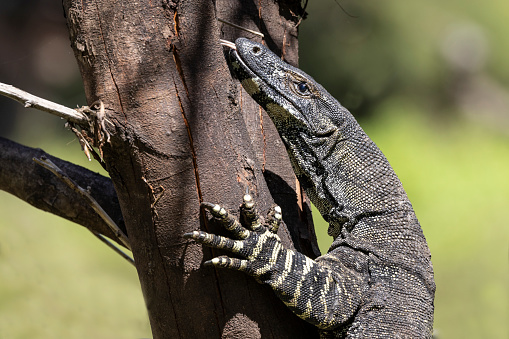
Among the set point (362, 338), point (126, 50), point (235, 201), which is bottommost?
point (362, 338)

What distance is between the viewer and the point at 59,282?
7070 millimetres

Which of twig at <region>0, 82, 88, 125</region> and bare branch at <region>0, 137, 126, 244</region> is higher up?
bare branch at <region>0, 137, 126, 244</region>

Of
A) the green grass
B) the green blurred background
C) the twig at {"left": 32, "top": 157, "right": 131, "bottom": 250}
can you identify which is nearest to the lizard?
the twig at {"left": 32, "top": 157, "right": 131, "bottom": 250}

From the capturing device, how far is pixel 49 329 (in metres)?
6.26

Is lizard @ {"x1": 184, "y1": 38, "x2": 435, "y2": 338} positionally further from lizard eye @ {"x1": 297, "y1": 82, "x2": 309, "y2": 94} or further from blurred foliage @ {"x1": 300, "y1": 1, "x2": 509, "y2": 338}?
blurred foliage @ {"x1": 300, "y1": 1, "x2": 509, "y2": 338}

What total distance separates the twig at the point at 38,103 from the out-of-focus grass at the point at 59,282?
4.43 metres

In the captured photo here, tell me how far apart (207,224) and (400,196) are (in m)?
1.35

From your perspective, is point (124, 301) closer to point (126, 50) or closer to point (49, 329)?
point (49, 329)

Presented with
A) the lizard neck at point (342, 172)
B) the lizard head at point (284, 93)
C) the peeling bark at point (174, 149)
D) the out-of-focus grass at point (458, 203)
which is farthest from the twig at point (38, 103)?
the out-of-focus grass at point (458, 203)

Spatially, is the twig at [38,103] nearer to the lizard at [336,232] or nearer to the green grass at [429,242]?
the lizard at [336,232]

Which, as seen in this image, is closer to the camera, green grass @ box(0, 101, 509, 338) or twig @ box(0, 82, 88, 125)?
twig @ box(0, 82, 88, 125)

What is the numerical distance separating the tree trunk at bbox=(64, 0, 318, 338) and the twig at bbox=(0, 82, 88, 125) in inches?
4.7

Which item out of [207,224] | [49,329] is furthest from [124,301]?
[207,224]

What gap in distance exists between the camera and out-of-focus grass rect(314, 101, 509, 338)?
22.7 ft
